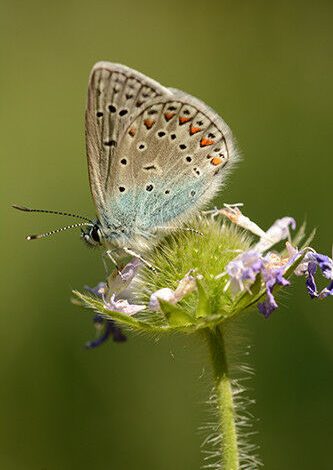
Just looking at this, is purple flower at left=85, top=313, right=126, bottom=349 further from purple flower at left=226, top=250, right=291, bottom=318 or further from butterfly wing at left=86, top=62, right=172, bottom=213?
purple flower at left=226, top=250, right=291, bottom=318

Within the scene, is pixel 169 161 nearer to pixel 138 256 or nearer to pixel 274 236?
pixel 138 256

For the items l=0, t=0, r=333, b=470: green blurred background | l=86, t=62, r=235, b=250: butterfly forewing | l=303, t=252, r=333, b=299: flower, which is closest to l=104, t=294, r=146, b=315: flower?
l=86, t=62, r=235, b=250: butterfly forewing

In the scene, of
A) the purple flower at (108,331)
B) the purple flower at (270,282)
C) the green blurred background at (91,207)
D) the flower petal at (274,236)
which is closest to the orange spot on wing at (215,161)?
the flower petal at (274,236)

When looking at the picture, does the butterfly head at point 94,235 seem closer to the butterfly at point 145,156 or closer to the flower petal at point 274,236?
the butterfly at point 145,156

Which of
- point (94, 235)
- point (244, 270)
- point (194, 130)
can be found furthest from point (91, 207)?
point (244, 270)

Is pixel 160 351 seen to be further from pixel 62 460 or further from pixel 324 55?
pixel 324 55

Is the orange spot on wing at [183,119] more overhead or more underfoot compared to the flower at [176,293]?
more overhead
